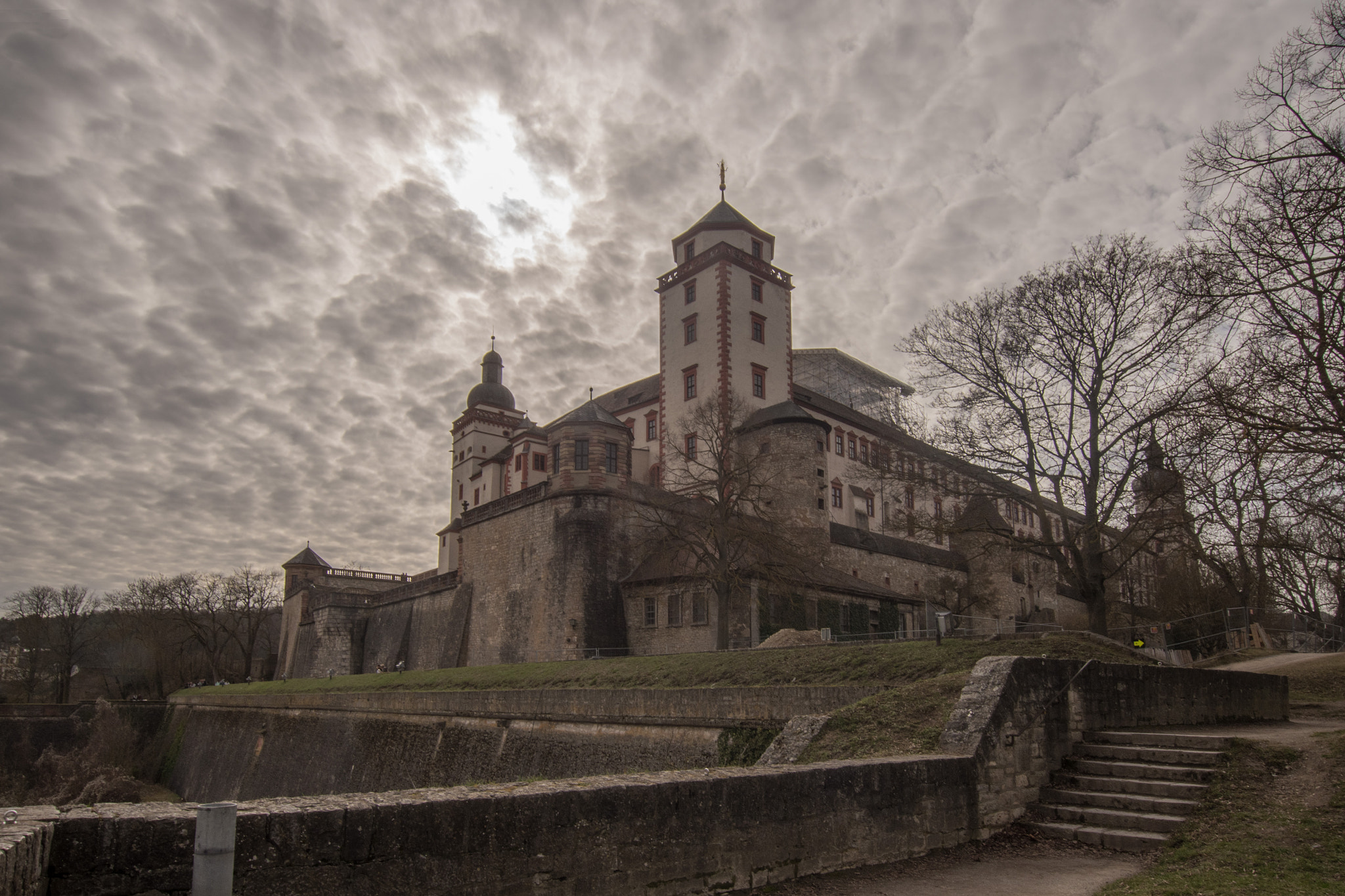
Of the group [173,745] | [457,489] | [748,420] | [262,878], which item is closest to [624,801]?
[262,878]

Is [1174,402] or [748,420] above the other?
[748,420]

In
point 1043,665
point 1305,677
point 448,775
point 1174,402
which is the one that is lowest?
point 448,775

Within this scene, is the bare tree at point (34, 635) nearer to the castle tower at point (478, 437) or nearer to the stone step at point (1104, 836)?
the castle tower at point (478, 437)

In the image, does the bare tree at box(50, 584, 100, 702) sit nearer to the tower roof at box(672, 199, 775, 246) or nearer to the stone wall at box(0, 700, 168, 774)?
the stone wall at box(0, 700, 168, 774)

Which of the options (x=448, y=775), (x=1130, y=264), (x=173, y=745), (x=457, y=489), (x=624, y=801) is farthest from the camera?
(x=457, y=489)

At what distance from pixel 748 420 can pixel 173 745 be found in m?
40.6

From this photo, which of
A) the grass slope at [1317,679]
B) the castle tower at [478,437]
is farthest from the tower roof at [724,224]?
the grass slope at [1317,679]

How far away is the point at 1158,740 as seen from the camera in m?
10.6

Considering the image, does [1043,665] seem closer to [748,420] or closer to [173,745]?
[748,420]

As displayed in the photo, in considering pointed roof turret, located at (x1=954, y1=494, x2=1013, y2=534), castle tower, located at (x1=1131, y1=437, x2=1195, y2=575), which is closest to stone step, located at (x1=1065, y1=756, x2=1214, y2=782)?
castle tower, located at (x1=1131, y1=437, x2=1195, y2=575)

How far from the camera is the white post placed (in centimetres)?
418

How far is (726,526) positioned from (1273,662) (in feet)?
55.3

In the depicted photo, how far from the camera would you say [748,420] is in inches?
1644

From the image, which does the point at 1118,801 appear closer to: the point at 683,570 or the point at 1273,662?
the point at 1273,662
